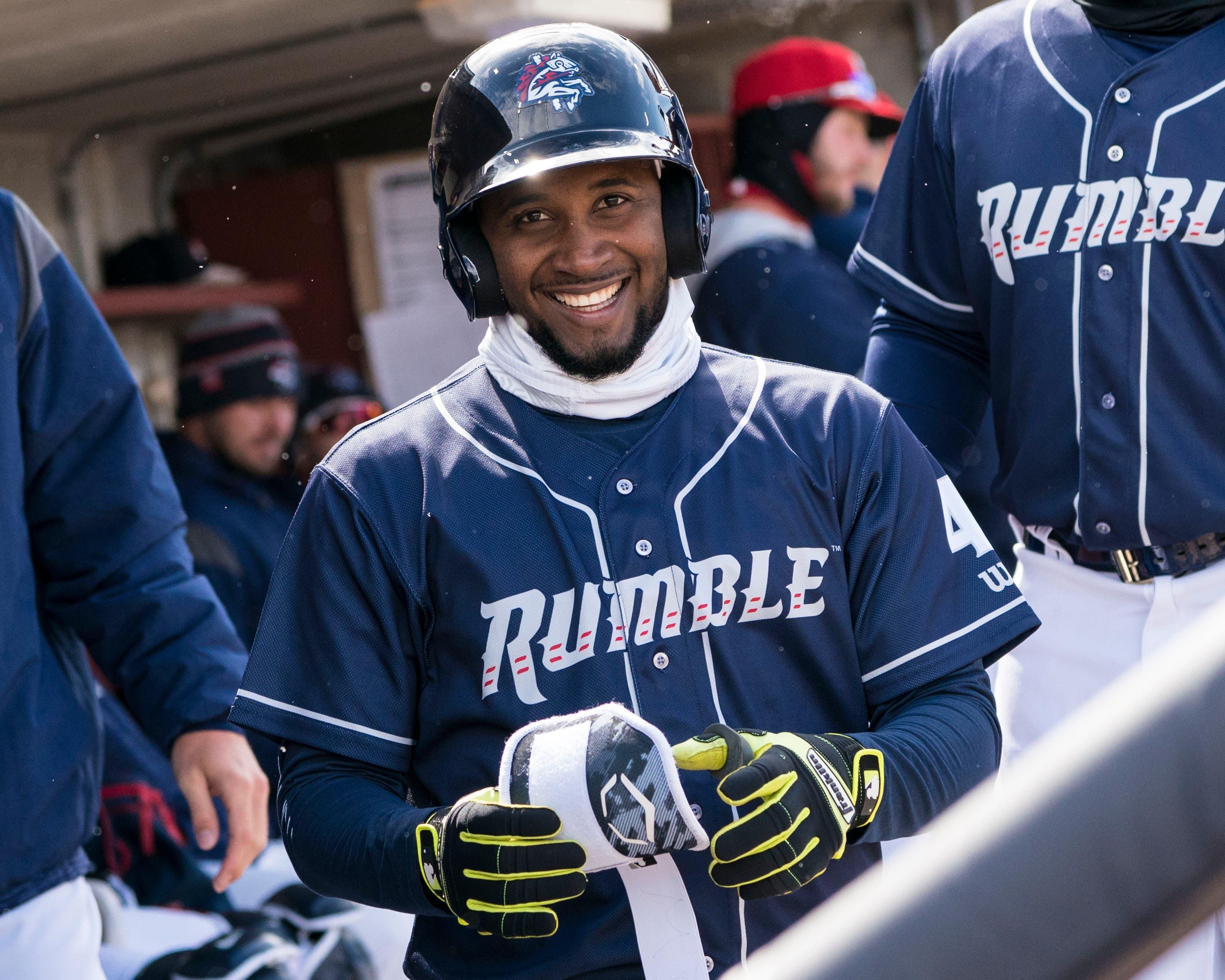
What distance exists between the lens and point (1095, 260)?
2.21 meters

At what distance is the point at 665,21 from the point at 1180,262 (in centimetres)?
291

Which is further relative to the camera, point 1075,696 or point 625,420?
point 1075,696

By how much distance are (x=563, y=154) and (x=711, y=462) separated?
0.43 meters

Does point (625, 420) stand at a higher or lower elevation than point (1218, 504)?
higher

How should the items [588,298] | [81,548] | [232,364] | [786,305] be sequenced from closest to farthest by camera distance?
1. [588,298]
2. [81,548]
3. [786,305]
4. [232,364]

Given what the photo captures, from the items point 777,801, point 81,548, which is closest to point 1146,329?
point 777,801

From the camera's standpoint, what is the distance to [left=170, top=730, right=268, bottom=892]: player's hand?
232cm

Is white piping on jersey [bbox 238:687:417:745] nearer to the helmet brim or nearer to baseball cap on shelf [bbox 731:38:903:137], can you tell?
the helmet brim

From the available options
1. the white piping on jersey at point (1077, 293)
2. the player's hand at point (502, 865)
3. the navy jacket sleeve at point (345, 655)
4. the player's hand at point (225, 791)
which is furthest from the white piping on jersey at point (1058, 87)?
the player's hand at point (225, 791)

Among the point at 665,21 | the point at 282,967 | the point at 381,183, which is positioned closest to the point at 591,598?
the point at 282,967

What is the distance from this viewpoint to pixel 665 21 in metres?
4.75

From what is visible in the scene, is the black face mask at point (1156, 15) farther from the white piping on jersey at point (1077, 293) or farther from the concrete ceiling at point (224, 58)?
the concrete ceiling at point (224, 58)

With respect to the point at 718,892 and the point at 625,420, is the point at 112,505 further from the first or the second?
the point at 718,892

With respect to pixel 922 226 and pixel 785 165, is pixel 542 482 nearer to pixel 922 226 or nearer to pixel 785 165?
pixel 922 226
